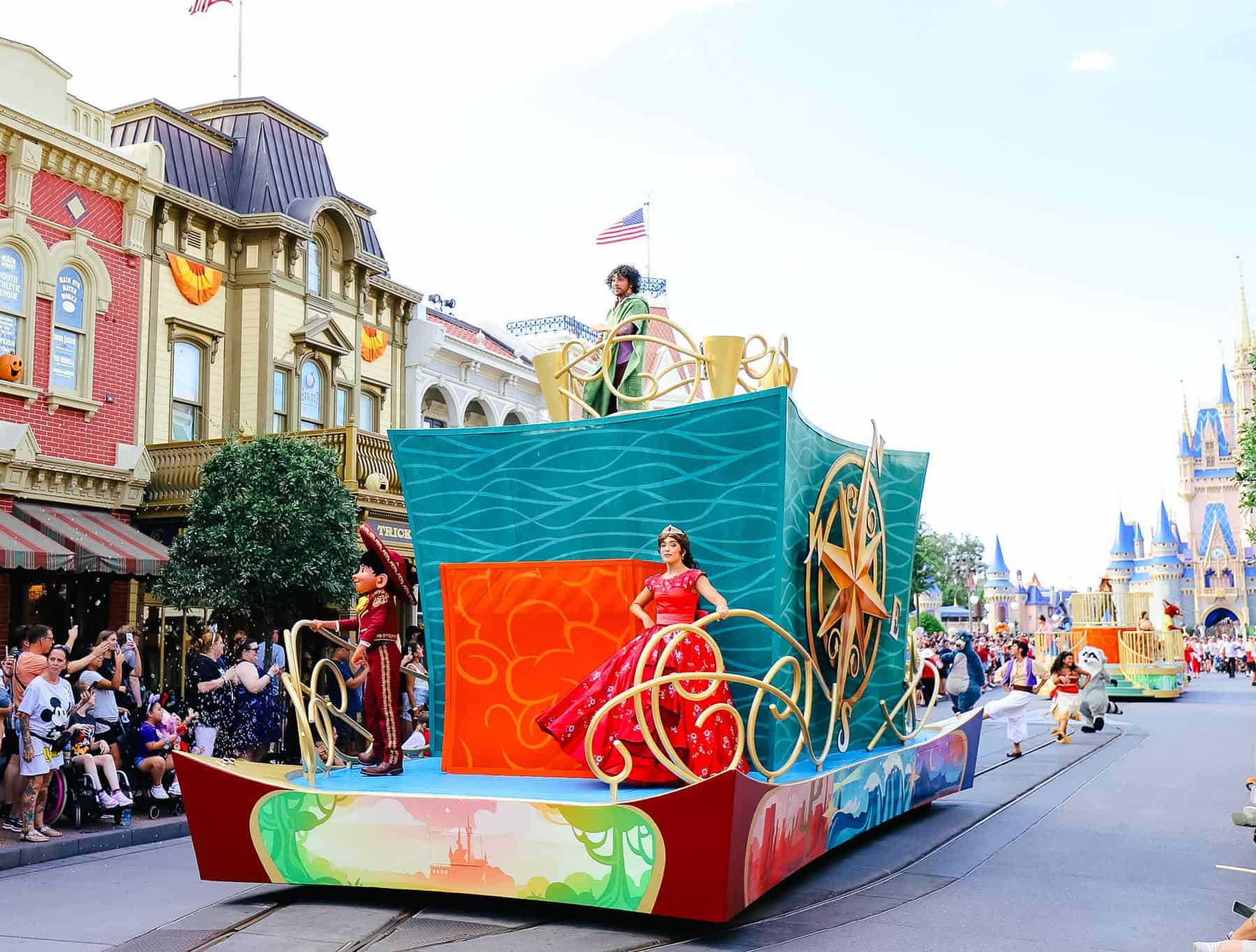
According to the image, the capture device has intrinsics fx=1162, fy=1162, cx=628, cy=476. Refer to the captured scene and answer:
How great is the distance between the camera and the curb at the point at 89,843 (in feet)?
27.5

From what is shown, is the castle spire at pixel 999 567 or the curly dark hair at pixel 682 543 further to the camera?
the castle spire at pixel 999 567

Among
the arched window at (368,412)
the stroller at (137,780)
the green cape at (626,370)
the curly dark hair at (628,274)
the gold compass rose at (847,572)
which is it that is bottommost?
the stroller at (137,780)

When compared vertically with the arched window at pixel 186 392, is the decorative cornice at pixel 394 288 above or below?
above

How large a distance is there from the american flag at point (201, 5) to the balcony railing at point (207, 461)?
775cm

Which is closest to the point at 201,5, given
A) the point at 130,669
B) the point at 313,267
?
the point at 313,267

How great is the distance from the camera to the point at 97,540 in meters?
16.4

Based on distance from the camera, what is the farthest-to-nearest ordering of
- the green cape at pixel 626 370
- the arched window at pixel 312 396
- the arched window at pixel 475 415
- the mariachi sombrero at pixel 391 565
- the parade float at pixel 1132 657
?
the parade float at pixel 1132 657 < the arched window at pixel 475 415 < the arched window at pixel 312 396 < the green cape at pixel 626 370 < the mariachi sombrero at pixel 391 565

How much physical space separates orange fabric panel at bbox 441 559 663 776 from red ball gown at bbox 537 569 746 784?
549 mm

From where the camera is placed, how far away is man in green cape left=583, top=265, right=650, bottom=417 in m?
8.02

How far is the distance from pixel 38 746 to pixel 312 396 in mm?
13110

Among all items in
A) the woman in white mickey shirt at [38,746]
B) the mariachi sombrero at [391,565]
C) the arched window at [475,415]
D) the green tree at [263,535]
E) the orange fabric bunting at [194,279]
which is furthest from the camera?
the arched window at [475,415]

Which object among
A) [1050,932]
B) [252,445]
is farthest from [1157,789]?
[252,445]

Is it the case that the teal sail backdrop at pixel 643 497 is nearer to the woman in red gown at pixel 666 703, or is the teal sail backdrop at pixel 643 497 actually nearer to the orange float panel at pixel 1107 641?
the woman in red gown at pixel 666 703

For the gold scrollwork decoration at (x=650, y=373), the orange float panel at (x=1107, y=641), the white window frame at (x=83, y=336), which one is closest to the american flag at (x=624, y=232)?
the white window frame at (x=83, y=336)
